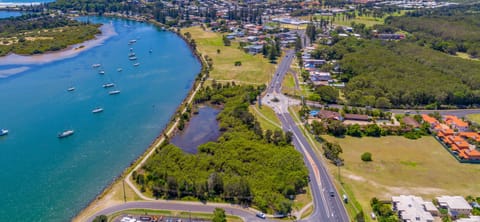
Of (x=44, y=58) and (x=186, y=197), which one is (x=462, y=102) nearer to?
(x=186, y=197)

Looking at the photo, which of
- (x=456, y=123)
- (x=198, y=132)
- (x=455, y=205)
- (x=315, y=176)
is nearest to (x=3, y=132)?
(x=198, y=132)

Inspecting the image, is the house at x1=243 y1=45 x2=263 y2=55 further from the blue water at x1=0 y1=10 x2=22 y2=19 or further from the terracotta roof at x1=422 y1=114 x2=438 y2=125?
the blue water at x1=0 y1=10 x2=22 y2=19

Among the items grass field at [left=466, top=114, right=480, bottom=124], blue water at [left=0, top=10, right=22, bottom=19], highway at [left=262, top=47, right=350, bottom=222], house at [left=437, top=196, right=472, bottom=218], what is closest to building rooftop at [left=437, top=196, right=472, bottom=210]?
house at [left=437, top=196, right=472, bottom=218]

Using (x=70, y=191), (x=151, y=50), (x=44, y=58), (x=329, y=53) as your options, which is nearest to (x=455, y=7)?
(x=329, y=53)

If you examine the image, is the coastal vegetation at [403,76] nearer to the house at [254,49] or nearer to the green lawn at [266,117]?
the green lawn at [266,117]

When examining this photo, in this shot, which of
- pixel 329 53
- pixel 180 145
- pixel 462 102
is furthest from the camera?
pixel 329 53

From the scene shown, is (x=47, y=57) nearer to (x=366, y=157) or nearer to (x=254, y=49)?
(x=254, y=49)

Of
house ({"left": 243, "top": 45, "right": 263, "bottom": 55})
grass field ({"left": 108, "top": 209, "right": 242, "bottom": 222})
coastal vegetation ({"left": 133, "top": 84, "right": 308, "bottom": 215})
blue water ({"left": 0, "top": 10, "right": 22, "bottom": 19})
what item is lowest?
grass field ({"left": 108, "top": 209, "right": 242, "bottom": 222})
